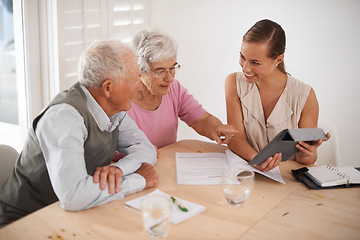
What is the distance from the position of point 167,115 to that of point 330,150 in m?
1.03

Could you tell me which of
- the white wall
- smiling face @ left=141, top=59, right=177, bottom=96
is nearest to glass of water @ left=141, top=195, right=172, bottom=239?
smiling face @ left=141, top=59, right=177, bottom=96

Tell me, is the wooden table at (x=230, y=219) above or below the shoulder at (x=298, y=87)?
below

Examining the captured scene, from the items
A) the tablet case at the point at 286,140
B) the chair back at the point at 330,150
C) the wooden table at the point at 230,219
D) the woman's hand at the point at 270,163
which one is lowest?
the chair back at the point at 330,150

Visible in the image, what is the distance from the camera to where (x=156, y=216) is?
3.89ft

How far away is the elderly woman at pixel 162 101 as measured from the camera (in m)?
2.15

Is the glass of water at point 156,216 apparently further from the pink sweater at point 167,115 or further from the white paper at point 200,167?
the pink sweater at point 167,115

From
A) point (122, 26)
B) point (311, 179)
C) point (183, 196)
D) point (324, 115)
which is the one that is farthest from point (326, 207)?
point (122, 26)

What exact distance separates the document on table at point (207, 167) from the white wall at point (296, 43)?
167cm

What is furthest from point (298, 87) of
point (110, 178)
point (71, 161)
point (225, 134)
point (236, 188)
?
point (71, 161)

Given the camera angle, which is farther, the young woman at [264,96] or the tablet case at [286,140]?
the young woman at [264,96]

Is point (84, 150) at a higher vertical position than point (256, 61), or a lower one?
lower

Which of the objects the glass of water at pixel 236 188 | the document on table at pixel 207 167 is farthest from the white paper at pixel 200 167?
the glass of water at pixel 236 188

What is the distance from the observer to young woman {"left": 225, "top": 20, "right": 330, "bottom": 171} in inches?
83.1

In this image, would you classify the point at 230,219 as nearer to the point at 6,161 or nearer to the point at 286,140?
the point at 286,140
